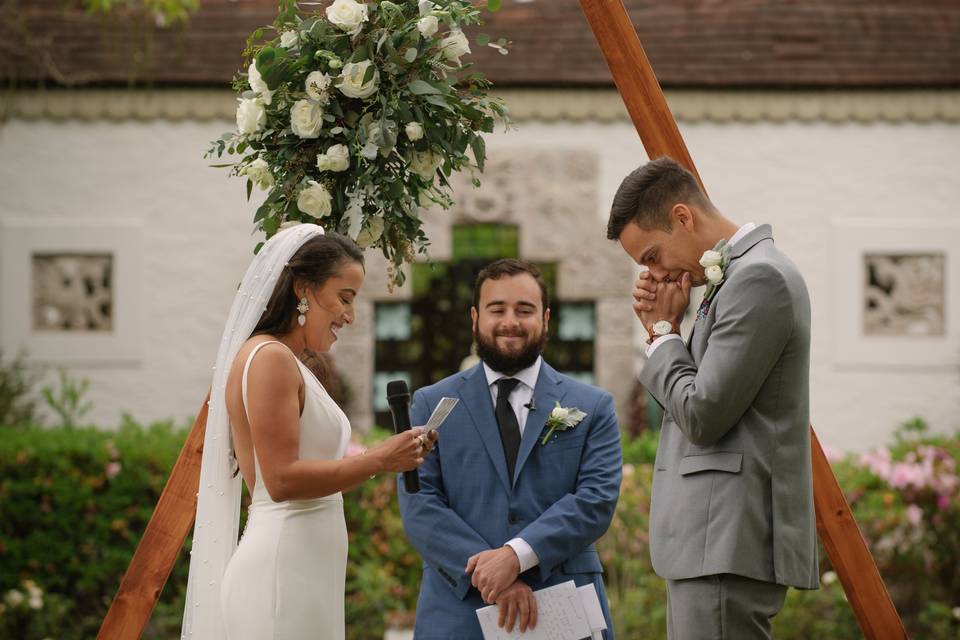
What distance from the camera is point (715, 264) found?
3.38m

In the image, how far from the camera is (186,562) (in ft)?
24.6

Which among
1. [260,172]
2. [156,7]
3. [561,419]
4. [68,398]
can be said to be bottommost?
[561,419]

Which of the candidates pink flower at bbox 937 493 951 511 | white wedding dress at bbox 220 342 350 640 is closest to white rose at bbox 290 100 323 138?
white wedding dress at bbox 220 342 350 640

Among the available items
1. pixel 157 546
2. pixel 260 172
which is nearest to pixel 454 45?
pixel 260 172

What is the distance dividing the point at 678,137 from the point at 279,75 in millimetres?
1400

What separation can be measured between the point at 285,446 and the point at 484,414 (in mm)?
990

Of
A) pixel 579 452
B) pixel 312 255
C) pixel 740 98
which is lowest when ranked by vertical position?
pixel 579 452

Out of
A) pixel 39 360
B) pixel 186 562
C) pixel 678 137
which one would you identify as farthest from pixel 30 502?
pixel 678 137

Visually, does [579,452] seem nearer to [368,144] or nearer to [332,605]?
[332,605]

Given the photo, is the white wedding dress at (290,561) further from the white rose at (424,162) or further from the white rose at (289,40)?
the white rose at (289,40)

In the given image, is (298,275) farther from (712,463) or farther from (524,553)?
(712,463)

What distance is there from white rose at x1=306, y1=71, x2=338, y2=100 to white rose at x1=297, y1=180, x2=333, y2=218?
285 millimetres

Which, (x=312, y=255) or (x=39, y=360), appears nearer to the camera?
(x=312, y=255)

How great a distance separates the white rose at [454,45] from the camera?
396cm
